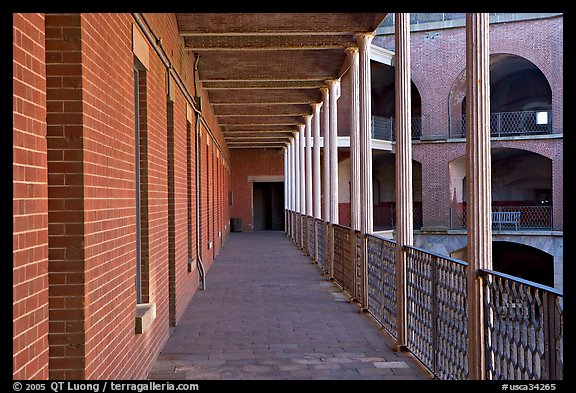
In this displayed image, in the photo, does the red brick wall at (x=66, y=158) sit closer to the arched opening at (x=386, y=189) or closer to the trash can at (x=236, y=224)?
the arched opening at (x=386, y=189)

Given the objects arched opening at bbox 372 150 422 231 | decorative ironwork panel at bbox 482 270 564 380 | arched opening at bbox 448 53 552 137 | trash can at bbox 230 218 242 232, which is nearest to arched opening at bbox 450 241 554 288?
arched opening at bbox 372 150 422 231

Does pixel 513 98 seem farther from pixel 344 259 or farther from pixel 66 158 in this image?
pixel 66 158

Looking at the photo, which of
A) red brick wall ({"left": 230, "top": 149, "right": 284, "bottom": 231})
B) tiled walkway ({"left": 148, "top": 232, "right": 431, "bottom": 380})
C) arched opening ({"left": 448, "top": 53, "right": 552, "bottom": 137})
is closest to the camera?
tiled walkway ({"left": 148, "top": 232, "right": 431, "bottom": 380})

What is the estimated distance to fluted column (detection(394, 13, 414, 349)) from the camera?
6348 millimetres

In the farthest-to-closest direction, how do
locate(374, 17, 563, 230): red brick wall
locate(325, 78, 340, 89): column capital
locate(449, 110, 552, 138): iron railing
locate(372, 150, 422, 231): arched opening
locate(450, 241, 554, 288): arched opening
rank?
locate(372, 150, 422, 231): arched opening
locate(450, 241, 554, 288): arched opening
locate(374, 17, 563, 230): red brick wall
locate(449, 110, 552, 138): iron railing
locate(325, 78, 340, 89): column capital

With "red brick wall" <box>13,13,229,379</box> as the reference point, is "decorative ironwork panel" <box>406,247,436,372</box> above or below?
below

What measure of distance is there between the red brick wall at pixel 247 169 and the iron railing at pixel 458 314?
68.7ft

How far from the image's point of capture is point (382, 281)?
24.5 ft

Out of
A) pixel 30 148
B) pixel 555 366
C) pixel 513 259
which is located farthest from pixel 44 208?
pixel 513 259

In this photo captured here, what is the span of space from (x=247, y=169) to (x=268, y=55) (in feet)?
61.3

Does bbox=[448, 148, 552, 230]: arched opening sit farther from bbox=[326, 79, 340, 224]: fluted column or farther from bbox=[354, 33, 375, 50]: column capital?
bbox=[354, 33, 375, 50]: column capital

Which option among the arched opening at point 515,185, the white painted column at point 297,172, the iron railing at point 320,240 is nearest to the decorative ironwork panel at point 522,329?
the iron railing at point 320,240
